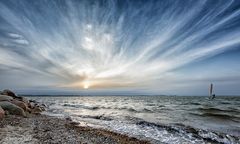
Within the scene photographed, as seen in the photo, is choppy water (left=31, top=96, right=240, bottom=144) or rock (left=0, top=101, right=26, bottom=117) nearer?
choppy water (left=31, top=96, right=240, bottom=144)

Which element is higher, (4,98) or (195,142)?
(4,98)

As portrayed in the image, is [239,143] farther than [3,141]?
Yes

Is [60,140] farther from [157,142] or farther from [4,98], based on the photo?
[4,98]

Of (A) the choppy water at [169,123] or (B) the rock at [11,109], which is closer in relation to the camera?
(A) the choppy water at [169,123]

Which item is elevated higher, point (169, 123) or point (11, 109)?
point (11, 109)

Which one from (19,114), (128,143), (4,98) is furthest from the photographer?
(4,98)

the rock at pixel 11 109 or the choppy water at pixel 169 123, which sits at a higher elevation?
the rock at pixel 11 109

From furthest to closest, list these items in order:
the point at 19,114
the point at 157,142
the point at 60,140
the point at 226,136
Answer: the point at 19,114 → the point at 226,136 → the point at 157,142 → the point at 60,140

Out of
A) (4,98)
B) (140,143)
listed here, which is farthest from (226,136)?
(4,98)

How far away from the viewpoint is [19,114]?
19.6 m

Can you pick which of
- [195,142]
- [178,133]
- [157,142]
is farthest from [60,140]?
[178,133]

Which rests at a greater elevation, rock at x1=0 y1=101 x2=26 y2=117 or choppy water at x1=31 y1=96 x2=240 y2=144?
rock at x1=0 y1=101 x2=26 y2=117

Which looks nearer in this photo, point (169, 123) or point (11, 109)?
point (169, 123)

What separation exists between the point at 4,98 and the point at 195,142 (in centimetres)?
2270
